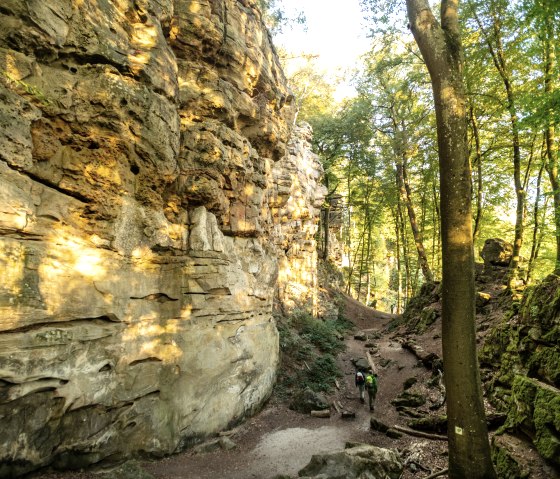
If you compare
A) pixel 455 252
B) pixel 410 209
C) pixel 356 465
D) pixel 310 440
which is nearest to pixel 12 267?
pixel 356 465

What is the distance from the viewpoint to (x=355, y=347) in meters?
19.9

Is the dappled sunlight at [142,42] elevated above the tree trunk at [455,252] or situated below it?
above

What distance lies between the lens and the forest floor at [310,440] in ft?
24.3

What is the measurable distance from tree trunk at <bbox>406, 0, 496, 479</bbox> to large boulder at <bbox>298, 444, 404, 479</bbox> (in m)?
1.70

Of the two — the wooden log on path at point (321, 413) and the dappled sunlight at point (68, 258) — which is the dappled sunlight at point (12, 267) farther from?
the wooden log on path at point (321, 413)

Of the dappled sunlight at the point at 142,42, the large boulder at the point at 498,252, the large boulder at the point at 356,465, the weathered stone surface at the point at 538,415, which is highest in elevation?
the dappled sunlight at the point at 142,42

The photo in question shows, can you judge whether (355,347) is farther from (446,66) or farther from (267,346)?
(446,66)

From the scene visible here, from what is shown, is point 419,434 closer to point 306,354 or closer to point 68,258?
point 306,354

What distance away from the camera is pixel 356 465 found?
6270 millimetres

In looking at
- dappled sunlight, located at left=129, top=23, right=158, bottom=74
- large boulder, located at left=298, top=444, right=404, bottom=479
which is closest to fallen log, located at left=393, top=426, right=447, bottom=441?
large boulder, located at left=298, top=444, right=404, bottom=479

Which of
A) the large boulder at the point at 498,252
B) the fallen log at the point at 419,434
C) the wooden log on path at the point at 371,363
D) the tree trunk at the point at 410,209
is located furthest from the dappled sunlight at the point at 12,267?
the large boulder at the point at 498,252

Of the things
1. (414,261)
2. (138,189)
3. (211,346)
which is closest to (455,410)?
(211,346)

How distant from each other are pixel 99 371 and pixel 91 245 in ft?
9.27

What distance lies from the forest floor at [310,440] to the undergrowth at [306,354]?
28.8 inches
